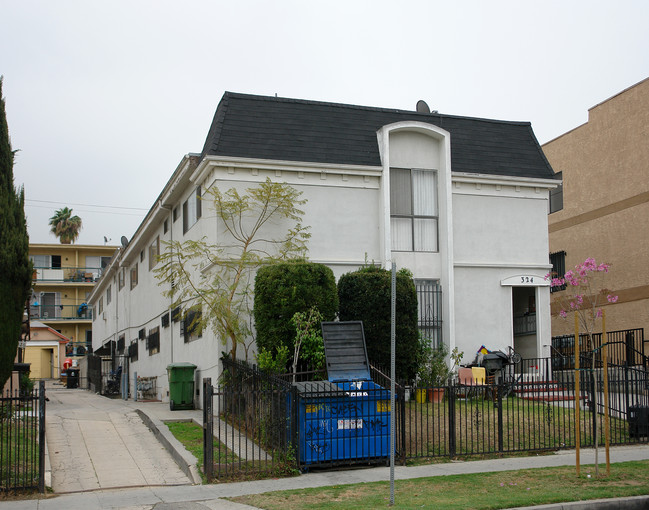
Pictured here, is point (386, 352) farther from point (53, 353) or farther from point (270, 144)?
point (53, 353)

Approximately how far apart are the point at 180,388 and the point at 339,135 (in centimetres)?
759

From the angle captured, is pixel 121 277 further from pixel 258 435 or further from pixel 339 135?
pixel 258 435

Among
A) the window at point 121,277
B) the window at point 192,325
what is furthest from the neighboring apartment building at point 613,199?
the window at point 121,277

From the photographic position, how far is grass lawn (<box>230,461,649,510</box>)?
31.6ft

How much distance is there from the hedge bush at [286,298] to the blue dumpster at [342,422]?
8.63ft

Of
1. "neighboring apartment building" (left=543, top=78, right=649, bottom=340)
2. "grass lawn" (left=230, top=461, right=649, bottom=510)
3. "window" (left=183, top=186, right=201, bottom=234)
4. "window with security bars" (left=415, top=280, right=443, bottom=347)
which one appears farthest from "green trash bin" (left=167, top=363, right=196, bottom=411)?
"neighboring apartment building" (left=543, top=78, right=649, bottom=340)

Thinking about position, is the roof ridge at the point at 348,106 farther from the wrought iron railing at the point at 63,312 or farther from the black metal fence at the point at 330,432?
the wrought iron railing at the point at 63,312

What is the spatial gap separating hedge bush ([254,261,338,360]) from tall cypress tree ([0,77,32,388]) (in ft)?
15.2

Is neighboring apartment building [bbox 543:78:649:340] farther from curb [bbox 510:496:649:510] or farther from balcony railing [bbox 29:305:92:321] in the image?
balcony railing [bbox 29:305:92:321]

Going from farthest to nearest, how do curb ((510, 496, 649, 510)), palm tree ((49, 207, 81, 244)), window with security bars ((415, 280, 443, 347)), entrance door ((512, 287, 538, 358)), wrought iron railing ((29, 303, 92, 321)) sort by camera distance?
palm tree ((49, 207, 81, 244)), wrought iron railing ((29, 303, 92, 321)), entrance door ((512, 287, 538, 358)), window with security bars ((415, 280, 443, 347)), curb ((510, 496, 649, 510))

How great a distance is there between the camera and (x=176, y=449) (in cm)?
1298

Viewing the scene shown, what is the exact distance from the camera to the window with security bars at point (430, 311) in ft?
63.0

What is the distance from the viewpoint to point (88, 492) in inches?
424

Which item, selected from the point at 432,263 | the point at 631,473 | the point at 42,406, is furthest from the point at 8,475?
the point at 432,263
